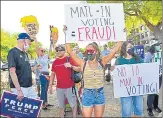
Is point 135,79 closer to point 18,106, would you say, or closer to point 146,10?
point 18,106

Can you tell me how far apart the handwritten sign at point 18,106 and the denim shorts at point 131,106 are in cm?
135

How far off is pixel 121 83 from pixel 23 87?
1.56m

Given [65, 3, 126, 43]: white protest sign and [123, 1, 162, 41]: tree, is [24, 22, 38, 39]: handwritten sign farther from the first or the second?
[123, 1, 162, 41]: tree

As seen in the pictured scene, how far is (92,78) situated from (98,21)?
3.34 feet

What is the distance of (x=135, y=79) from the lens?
18.4 ft

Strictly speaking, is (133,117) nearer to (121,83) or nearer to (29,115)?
(121,83)

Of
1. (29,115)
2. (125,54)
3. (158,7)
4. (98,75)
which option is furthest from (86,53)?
(158,7)

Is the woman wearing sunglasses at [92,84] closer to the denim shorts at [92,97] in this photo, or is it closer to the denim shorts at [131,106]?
the denim shorts at [92,97]

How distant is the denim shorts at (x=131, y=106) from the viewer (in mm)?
5438

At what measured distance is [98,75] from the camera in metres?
4.86

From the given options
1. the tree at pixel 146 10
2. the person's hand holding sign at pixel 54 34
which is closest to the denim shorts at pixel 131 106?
the person's hand holding sign at pixel 54 34

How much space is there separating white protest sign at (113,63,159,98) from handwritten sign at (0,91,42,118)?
1.31 meters

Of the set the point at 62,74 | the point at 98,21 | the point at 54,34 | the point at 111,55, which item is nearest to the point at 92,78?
the point at 111,55

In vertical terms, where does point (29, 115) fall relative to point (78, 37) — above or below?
below
